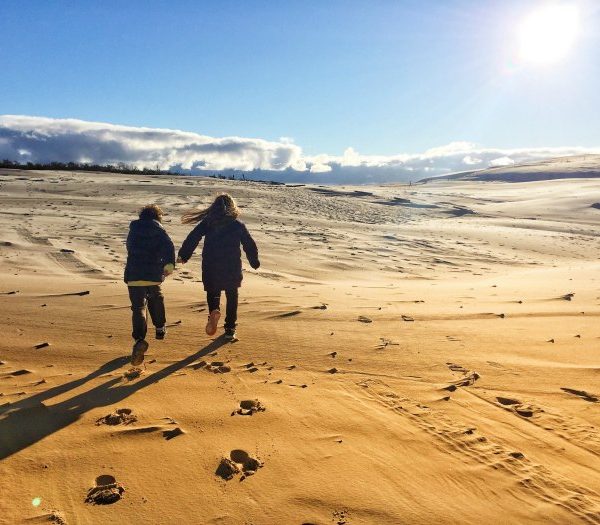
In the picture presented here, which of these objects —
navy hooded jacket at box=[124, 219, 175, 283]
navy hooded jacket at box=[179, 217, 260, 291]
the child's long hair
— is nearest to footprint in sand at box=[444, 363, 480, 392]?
navy hooded jacket at box=[179, 217, 260, 291]

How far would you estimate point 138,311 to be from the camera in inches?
177

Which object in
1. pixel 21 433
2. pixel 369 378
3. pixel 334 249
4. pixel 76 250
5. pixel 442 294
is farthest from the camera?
pixel 334 249

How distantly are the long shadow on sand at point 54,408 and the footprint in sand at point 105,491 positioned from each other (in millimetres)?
614

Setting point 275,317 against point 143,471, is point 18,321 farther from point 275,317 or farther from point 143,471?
point 143,471

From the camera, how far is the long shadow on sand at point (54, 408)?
2.70 metres

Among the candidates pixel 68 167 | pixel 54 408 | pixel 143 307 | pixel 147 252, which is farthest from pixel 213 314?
pixel 68 167

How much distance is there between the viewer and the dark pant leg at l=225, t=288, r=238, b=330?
16.7ft

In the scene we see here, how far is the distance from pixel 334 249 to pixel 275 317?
7.10m

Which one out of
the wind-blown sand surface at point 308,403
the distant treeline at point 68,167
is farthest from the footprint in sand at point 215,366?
the distant treeline at point 68,167

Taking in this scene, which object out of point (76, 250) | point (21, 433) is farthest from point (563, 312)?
point (76, 250)

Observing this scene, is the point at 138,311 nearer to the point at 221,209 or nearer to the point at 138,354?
the point at 138,354

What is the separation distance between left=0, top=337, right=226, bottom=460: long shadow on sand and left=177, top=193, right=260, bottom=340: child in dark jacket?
1251mm

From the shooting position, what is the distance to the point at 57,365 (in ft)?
13.2

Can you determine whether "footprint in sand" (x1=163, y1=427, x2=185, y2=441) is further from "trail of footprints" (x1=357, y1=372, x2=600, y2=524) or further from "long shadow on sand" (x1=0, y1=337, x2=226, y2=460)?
"trail of footprints" (x1=357, y1=372, x2=600, y2=524)
